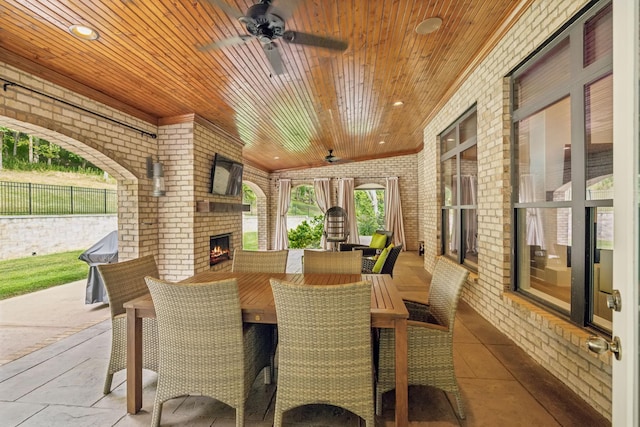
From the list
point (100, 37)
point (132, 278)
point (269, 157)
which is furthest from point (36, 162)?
point (132, 278)

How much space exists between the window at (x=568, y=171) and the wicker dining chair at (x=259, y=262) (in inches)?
89.1

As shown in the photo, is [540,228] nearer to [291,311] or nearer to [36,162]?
[291,311]

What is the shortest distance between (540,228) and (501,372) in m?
1.22

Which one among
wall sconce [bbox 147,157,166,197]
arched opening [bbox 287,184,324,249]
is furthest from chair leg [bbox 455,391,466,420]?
arched opening [bbox 287,184,324,249]

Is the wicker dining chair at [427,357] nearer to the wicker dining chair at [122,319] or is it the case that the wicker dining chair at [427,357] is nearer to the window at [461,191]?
the wicker dining chair at [122,319]

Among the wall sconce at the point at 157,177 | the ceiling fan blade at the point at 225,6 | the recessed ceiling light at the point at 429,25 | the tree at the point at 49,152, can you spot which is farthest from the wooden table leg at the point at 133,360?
the tree at the point at 49,152

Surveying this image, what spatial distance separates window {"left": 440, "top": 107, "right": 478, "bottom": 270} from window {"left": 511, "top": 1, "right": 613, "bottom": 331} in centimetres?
99

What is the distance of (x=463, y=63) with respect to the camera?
11.2 feet

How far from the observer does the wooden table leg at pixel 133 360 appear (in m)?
1.85

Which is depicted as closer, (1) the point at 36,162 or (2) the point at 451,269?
(2) the point at 451,269

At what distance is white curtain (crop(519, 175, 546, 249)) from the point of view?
2.55 m

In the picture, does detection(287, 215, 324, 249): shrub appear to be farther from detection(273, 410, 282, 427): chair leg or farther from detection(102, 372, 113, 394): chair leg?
detection(273, 410, 282, 427): chair leg

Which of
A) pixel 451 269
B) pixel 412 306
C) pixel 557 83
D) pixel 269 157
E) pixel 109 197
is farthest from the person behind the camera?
pixel 109 197

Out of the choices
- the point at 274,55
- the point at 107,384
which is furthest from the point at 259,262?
the point at 274,55
